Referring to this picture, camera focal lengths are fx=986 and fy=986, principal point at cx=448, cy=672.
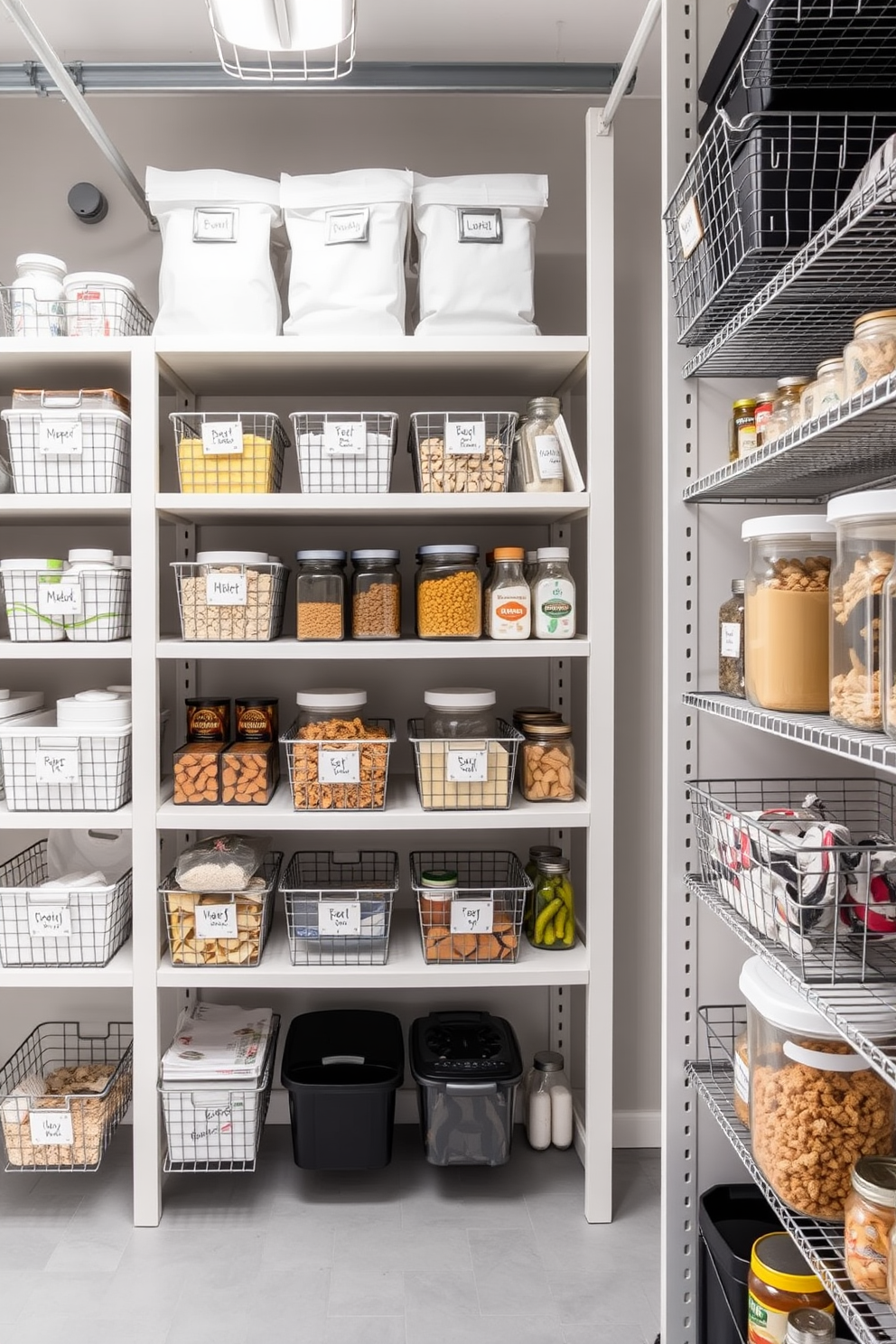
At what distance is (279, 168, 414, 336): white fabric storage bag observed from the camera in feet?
6.84

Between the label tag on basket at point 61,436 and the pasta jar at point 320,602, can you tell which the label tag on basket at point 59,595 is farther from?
the pasta jar at point 320,602

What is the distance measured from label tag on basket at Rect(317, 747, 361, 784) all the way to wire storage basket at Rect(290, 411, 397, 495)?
0.56 metres

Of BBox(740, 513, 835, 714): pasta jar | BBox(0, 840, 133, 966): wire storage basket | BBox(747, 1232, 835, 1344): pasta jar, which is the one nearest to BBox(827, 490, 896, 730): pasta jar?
BBox(740, 513, 835, 714): pasta jar

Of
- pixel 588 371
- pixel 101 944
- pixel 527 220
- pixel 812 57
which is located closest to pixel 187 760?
pixel 101 944

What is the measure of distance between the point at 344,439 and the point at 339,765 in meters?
0.70

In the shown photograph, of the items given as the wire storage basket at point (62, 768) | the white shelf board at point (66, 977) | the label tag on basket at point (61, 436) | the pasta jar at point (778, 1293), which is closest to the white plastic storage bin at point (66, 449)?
the label tag on basket at point (61, 436)

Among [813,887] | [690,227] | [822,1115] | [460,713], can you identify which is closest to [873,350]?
[690,227]

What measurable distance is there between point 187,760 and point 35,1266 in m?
1.08

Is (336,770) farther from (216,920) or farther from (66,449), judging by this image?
(66,449)

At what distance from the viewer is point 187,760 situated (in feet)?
7.20

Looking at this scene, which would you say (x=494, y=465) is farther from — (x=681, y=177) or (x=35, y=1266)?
(x=35, y=1266)

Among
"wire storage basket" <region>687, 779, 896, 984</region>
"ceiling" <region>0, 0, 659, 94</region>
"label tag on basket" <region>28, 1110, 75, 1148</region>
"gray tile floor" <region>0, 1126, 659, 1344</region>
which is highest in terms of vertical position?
"ceiling" <region>0, 0, 659, 94</region>

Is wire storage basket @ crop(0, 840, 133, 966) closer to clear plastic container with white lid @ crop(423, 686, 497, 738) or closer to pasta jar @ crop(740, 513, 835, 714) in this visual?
clear plastic container with white lid @ crop(423, 686, 497, 738)

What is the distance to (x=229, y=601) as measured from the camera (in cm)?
213
